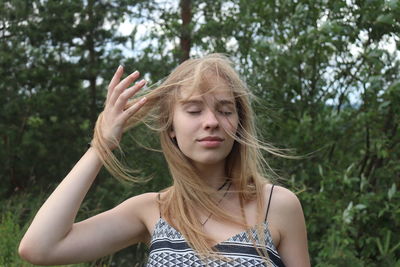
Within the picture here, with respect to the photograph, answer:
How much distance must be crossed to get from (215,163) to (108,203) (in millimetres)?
5131

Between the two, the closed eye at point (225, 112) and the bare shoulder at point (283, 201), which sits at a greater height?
the closed eye at point (225, 112)

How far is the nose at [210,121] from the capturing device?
1.99m

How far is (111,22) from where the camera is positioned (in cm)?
780

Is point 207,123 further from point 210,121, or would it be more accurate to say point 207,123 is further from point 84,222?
point 84,222

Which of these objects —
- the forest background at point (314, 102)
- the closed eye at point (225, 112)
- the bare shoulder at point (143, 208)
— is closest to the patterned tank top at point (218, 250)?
the bare shoulder at point (143, 208)

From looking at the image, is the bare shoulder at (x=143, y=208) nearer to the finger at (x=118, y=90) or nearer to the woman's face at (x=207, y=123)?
the woman's face at (x=207, y=123)

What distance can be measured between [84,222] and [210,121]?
1.63 feet

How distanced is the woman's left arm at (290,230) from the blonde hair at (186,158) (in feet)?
0.18

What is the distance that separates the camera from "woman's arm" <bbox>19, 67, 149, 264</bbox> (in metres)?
1.98

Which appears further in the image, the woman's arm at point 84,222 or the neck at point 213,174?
the neck at point 213,174

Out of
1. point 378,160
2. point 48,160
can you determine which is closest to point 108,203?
point 48,160

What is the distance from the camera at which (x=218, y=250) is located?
6.36 feet

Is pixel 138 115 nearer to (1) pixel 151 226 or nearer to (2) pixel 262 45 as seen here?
(1) pixel 151 226

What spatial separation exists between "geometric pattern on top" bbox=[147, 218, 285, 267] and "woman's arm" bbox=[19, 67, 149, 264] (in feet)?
0.50
